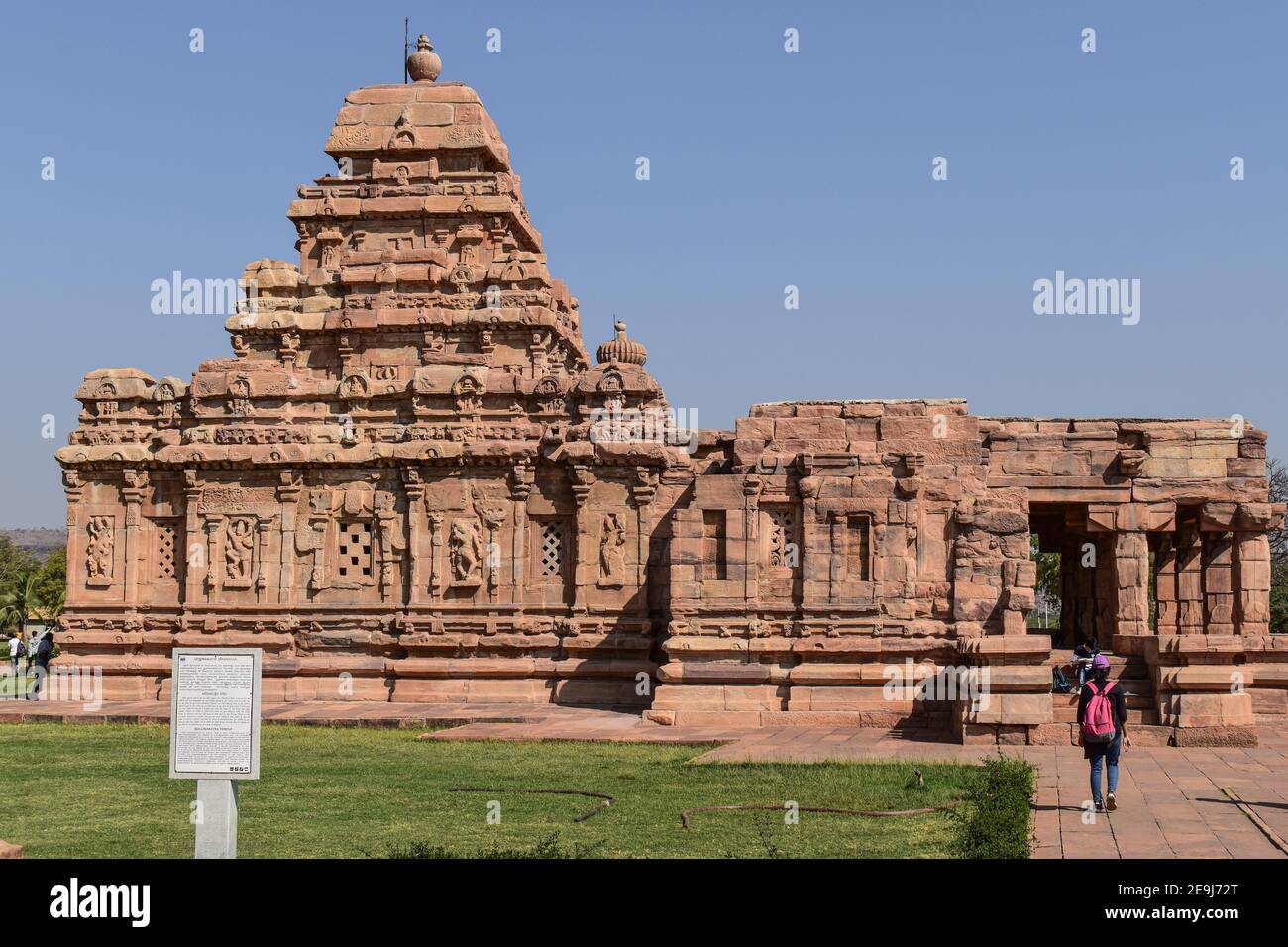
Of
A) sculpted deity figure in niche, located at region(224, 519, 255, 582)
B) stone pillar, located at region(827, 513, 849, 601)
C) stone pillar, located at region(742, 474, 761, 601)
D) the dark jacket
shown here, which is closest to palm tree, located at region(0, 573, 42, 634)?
sculpted deity figure in niche, located at region(224, 519, 255, 582)

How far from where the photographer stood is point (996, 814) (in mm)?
11930

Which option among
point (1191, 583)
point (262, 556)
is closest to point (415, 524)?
point (262, 556)

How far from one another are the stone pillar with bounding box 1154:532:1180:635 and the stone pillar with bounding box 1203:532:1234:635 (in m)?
Answer: 0.62

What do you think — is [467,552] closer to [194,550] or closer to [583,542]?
[583,542]

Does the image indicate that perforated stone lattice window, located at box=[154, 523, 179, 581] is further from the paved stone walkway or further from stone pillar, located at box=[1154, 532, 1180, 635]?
stone pillar, located at box=[1154, 532, 1180, 635]

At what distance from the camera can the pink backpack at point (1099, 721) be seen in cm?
1327

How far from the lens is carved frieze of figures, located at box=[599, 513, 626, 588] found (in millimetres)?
24297

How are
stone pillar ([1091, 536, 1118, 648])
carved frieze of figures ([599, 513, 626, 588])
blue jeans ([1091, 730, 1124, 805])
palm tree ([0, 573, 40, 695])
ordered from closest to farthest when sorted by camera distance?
blue jeans ([1091, 730, 1124, 805]) → stone pillar ([1091, 536, 1118, 648]) → carved frieze of figures ([599, 513, 626, 588]) → palm tree ([0, 573, 40, 695])

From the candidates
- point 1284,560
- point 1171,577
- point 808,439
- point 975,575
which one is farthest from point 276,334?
point 1284,560

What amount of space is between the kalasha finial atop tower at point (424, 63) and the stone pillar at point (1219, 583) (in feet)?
58.8

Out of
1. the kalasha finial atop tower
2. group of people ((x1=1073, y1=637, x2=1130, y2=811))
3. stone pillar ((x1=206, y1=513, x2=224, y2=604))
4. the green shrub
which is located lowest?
the green shrub

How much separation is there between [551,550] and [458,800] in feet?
36.4
